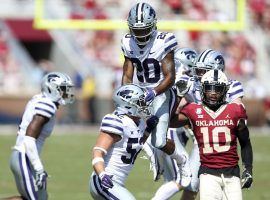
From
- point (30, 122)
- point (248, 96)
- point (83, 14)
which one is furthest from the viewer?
point (248, 96)

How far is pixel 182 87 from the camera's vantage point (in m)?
8.05

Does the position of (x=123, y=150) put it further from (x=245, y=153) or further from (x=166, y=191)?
(x=166, y=191)

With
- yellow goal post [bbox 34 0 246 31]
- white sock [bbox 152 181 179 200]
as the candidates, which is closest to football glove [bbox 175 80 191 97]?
white sock [bbox 152 181 179 200]

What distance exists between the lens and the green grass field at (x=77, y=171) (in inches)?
393

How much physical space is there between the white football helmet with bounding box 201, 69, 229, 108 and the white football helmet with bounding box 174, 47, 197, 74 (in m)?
1.78

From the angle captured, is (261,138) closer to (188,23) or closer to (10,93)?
(188,23)

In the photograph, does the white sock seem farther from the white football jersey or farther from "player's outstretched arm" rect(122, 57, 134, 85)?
the white football jersey

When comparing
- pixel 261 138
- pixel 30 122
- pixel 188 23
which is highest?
pixel 188 23

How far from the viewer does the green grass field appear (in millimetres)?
9984

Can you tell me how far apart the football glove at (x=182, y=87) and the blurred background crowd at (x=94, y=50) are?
9.52m

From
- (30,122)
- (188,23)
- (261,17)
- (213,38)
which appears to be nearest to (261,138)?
(188,23)

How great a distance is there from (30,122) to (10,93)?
40.1 ft

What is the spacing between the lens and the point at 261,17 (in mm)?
21984

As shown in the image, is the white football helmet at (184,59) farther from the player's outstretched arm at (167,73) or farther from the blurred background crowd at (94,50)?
the blurred background crowd at (94,50)
